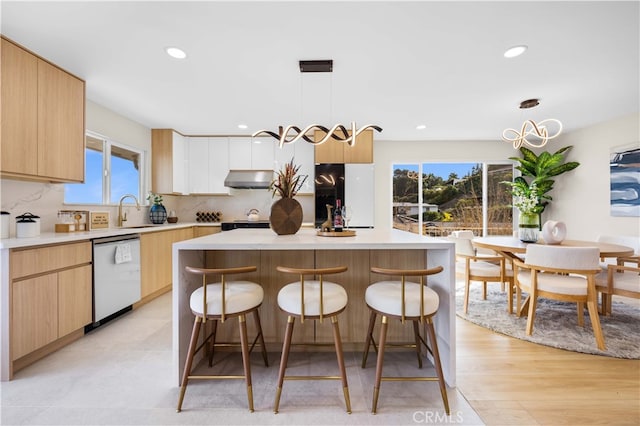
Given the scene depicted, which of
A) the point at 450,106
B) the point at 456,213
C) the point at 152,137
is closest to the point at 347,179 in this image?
the point at 450,106

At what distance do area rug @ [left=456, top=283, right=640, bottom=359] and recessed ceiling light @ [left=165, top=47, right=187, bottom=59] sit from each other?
3806 mm

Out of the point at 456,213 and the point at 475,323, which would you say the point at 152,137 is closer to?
the point at 475,323

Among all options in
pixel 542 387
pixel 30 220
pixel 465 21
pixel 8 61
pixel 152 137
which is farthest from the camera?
pixel 152 137

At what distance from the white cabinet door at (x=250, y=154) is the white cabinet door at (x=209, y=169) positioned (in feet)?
0.62

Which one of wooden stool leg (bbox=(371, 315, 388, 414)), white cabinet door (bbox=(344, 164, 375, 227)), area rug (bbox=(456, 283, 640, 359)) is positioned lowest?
area rug (bbox=(456, 283, 640, 359))

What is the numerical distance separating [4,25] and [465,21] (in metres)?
3.39

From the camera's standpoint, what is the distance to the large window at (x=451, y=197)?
553 centimetres

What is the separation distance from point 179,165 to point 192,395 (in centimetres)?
395

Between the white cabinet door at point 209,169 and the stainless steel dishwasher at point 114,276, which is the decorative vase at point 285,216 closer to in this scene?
the stainless steel dishwasher at point 114,276

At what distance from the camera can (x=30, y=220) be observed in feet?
7.64

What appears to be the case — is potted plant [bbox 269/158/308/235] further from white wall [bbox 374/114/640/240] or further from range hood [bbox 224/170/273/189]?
white wall [bbox 374/114/640/240]

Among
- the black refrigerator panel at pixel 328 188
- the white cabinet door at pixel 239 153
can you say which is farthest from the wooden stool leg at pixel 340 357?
the white cabinet door at pixel 239 153

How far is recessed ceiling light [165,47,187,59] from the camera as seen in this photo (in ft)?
7.50

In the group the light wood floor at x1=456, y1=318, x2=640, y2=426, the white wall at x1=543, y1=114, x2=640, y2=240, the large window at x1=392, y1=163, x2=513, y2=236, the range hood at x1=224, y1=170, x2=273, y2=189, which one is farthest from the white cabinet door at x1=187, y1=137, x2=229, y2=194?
the white wall at x1=543, y1=114, x2=640, y2=240
